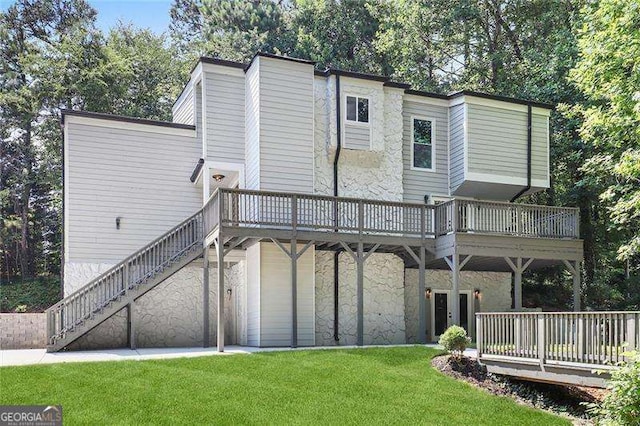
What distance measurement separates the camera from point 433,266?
20.6 meters

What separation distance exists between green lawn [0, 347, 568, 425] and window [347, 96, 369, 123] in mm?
8243

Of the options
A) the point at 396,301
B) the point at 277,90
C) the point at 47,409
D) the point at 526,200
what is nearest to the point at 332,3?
the point at 526,200

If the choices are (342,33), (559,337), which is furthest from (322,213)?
(342,33)

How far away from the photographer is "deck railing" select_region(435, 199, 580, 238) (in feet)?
59.7

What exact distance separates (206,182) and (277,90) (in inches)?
127

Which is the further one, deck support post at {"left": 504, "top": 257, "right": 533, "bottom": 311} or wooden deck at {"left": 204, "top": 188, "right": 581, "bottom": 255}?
deck support post at {"left": 504, "top": 257, "right": 533, "bottom": 311}

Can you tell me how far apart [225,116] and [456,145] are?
24.4ft

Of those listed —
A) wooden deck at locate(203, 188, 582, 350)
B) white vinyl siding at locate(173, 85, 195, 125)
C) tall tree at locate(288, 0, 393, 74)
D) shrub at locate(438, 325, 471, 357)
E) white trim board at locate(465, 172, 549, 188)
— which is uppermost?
tall tree at locate(288, 0, 393, 74)

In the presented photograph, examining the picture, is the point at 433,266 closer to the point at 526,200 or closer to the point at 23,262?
the point at 526,200

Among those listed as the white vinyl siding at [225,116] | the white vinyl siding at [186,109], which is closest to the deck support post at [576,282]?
the white vinyl siding at [225,116]

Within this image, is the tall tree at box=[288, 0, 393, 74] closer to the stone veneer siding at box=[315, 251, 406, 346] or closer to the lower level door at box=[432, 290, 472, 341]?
the lower level door at box=[432, 290, 472, 341]

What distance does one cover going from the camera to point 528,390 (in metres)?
12.8

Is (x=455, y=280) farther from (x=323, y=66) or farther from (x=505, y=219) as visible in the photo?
(x=323, y=66)

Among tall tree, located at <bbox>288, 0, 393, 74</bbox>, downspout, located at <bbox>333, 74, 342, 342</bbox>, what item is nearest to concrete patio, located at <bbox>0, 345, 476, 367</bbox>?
downspout, located at <bbox>333, 74, 342, 342</bbox>
